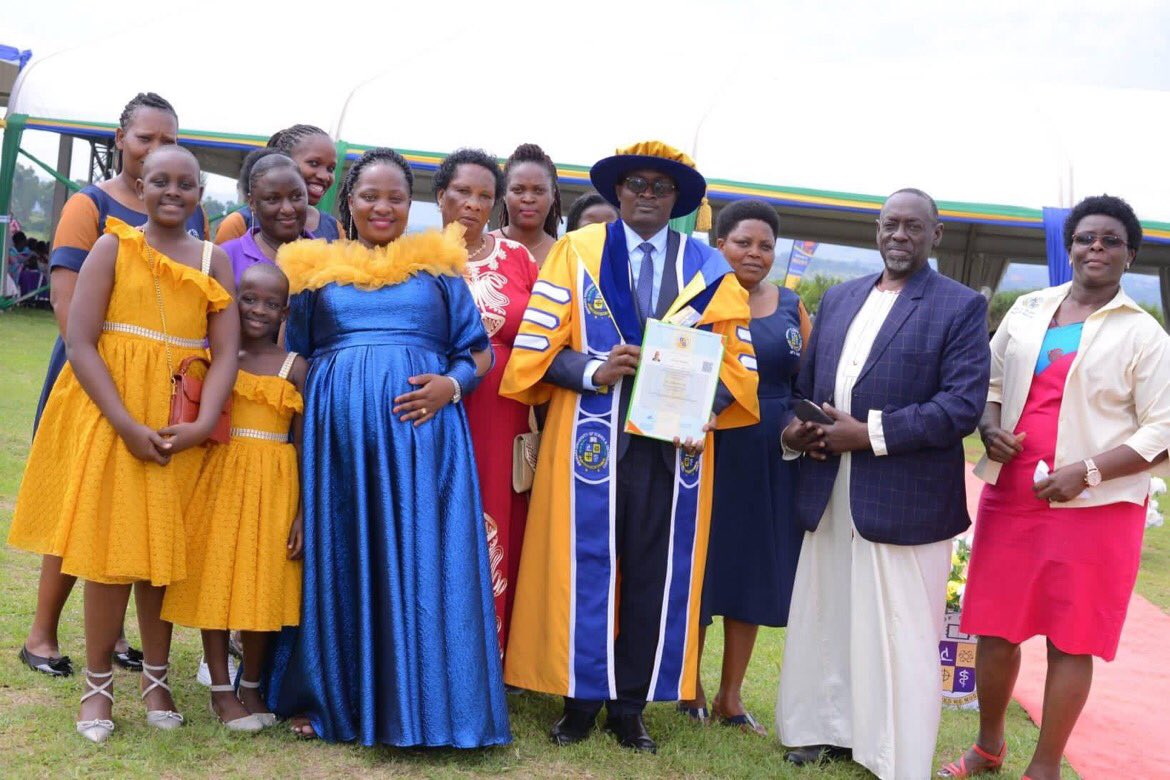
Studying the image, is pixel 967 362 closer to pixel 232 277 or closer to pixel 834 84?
pixel 232 277

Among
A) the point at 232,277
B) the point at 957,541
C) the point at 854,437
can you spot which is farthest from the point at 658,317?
the point at 957,541

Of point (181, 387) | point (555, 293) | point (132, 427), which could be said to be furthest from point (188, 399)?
point (555, 293)

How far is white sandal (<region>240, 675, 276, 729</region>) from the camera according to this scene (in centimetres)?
395

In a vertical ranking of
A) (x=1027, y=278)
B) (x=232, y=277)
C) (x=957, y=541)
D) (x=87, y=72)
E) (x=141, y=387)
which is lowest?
(x=957, y=541)

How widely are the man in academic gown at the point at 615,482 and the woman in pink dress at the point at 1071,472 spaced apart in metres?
0.94

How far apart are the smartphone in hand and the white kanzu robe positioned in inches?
3.7

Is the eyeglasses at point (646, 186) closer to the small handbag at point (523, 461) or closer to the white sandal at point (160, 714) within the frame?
the small handbag at point (523, 461)

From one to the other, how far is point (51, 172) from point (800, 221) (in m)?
11.5

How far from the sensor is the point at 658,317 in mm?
4125

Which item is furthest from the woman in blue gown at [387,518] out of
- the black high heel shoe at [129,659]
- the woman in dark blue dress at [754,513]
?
the woman in dark blue dress at [754,513]

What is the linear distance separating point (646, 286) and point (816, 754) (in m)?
1.79

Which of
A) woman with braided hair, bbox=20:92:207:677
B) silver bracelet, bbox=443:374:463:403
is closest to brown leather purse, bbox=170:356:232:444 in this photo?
woman with braided hair, bbox=20:92:207:677

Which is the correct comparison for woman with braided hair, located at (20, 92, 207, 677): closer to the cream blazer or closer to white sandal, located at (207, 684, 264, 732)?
white sandal, located at (207, 684, 264, 732)

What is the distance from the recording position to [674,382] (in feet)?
13.0
